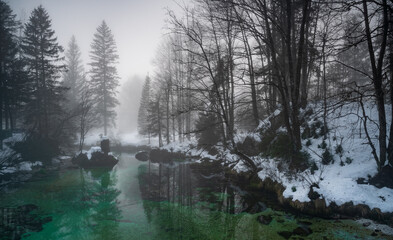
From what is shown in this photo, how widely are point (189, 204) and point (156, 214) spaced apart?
137 cm

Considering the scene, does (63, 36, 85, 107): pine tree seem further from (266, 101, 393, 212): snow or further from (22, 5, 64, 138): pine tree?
(266, 101, 393, 212): snow

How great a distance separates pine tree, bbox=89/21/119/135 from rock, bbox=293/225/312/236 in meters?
31.9

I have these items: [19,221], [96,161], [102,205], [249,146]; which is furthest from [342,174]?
[96,161]

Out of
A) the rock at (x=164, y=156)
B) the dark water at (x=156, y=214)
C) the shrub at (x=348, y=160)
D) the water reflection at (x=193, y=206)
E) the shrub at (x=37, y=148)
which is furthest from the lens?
the rock at (x=164, y=156)

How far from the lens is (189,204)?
24.8 ft

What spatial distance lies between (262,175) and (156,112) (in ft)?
59.2

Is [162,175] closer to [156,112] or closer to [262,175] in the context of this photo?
[262,175]

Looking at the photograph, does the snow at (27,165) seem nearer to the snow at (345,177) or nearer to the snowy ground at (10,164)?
the snowy ground at (10,164)

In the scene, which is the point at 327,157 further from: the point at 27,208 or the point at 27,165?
the point at 27,165

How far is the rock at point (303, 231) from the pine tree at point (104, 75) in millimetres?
31863

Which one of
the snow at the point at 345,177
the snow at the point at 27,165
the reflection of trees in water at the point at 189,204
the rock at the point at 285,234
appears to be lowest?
the reflection of trees in water at the point at 189,204

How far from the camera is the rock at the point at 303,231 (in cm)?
500

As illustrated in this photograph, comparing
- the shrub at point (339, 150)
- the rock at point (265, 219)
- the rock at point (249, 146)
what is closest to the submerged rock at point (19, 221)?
the rock at point (265, 219)

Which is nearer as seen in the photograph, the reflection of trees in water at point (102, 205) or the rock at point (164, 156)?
the reflection of trees in water at point (102, 205)
